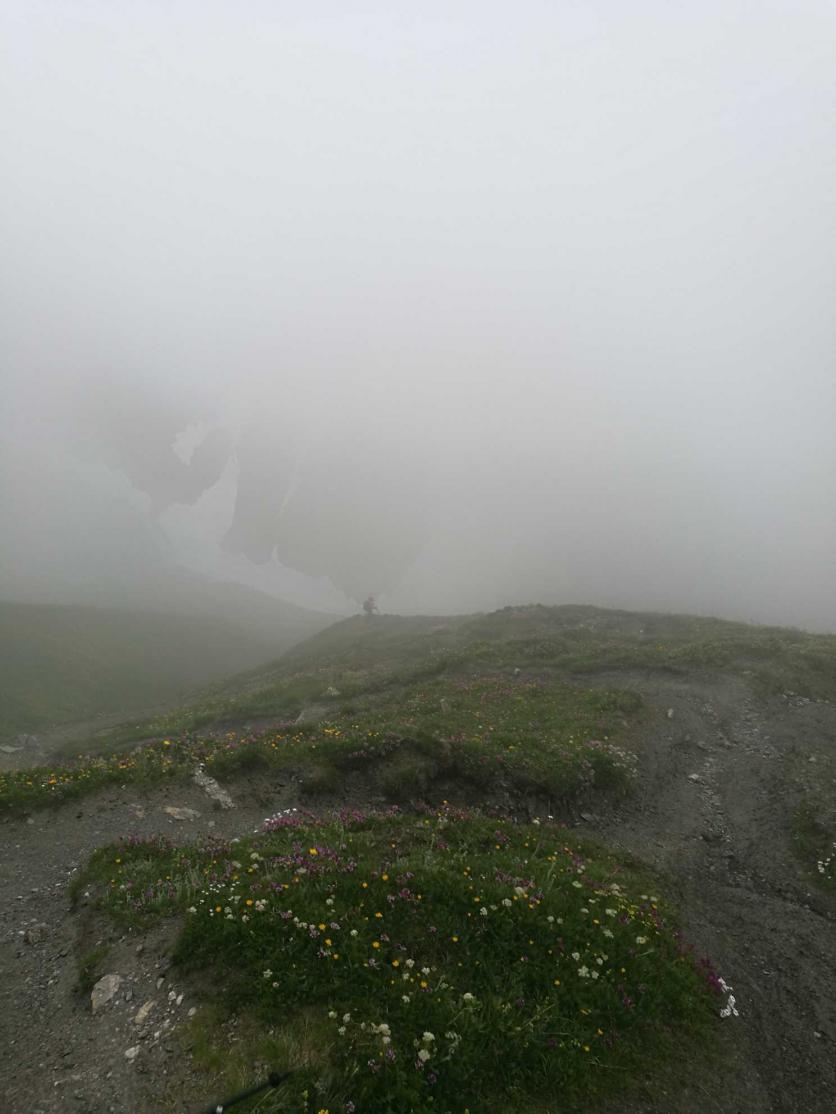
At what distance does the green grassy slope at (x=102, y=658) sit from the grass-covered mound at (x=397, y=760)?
124 feet

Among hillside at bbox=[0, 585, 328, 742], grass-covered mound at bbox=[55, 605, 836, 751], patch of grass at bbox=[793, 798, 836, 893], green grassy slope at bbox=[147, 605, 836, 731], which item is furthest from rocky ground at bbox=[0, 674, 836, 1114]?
hillside at bbox=[0, 585, 328, 742]

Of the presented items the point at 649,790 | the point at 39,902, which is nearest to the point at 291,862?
the point at 39,902

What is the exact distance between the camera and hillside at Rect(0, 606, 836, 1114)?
26.8 ft

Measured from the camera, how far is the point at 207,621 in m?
118

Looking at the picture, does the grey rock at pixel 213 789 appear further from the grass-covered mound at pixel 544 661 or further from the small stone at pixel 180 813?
the grass-covered mound at pixel 544 661

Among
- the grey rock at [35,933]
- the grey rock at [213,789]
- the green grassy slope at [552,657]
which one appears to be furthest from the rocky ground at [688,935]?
the green grassy slope at [552,657]

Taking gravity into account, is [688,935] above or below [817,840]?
below

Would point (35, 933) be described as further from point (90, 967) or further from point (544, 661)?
point (544, 661)

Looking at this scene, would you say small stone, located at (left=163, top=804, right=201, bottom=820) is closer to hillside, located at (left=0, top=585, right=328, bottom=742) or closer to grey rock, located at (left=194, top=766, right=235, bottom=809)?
grey rock, located at (left=194, top=766, right=235, bottom=809)

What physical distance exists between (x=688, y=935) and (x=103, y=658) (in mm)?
80400

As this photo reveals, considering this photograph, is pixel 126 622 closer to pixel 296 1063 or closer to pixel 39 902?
pixel 39 902

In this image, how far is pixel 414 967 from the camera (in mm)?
9641

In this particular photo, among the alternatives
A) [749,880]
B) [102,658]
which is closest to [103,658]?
[102,658]

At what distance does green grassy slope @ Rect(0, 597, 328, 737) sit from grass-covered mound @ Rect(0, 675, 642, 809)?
37695 millimetres
